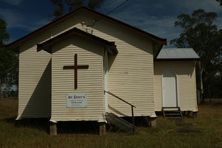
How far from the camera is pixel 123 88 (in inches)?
635

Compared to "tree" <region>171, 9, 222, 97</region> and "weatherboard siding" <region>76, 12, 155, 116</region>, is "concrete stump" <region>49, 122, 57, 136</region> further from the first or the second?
"tree" <region>171, 9, 222, 97</region>

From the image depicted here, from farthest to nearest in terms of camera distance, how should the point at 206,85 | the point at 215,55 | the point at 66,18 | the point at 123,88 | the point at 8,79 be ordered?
the point at 8,79 < the point at 206,85 < the point at 215,55 < the point at 66,18 < the point at 123,88

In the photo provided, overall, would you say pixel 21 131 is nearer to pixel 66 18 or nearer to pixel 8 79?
pixel 66 18

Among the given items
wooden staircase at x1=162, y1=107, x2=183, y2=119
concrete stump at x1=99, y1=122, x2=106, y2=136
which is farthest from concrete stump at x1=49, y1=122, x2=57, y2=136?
wooden staircase at x1=162, y1=107, x2=183, y2=119

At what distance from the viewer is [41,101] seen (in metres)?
16.9

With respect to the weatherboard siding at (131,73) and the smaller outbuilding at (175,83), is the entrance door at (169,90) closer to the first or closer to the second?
the smaller outbuilding at (175,83)

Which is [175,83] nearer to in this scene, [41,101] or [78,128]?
[78,128]

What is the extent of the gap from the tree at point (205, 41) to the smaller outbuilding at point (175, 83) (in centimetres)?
2733

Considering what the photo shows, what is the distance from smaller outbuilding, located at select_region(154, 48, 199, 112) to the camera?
1939 cm

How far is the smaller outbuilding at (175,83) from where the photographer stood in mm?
19391

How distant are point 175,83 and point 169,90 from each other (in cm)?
52

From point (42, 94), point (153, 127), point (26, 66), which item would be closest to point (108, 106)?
point (153, 127)

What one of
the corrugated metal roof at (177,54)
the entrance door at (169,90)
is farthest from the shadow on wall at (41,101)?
the corrugated metal roof at (177,54)

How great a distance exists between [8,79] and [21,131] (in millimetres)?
75336
